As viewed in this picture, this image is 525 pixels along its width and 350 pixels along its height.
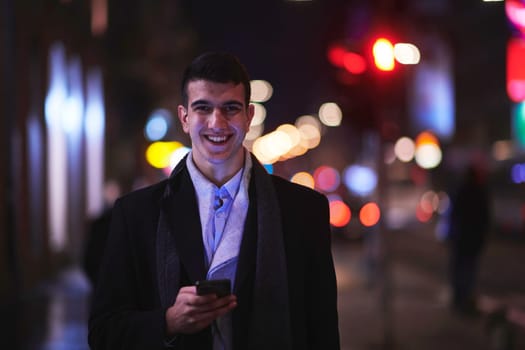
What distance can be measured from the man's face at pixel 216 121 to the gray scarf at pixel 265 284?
0.28 m

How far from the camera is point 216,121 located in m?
3.14

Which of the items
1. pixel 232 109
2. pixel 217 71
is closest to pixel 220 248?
pixel 232 109

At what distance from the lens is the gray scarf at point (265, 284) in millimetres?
3012

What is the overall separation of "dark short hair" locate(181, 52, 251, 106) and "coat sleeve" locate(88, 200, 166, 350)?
1.69 feet

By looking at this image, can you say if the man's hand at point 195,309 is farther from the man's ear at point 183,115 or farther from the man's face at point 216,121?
the man's ear at point 183,115

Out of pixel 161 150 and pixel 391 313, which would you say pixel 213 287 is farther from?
pixel 161 150

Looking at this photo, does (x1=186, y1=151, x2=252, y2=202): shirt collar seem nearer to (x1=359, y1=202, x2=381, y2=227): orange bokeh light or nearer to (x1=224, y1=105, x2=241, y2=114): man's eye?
(x1=224, y1=105, x2=241, y2=114): man's eye

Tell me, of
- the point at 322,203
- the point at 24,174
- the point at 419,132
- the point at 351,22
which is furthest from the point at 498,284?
the point at 419,132

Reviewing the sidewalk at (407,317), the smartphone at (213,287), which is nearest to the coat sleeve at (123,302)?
the smartphone at (213,287)

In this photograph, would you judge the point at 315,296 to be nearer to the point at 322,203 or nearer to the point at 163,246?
the point at 322,203

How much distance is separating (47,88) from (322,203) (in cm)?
1630

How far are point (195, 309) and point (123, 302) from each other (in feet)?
1.25

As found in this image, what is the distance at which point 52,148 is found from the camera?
1984 cm

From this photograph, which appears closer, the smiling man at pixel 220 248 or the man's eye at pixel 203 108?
the smiling man at pixel 220 248
